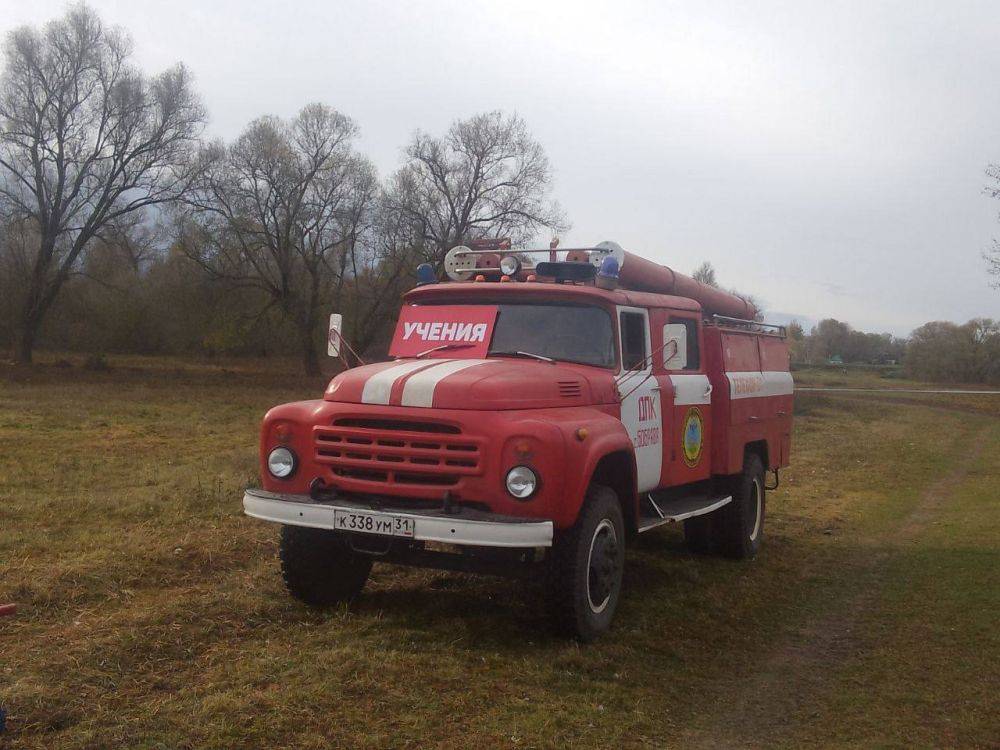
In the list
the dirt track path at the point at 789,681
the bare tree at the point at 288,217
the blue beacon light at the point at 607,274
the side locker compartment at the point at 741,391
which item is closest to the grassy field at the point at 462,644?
the dirt track path at the point at 789,681

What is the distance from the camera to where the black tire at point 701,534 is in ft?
28.1

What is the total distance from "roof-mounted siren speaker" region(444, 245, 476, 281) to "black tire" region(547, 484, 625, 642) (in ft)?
8.22

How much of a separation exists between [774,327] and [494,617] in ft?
17.9

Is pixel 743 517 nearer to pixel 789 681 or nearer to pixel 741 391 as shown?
pixel 741 391

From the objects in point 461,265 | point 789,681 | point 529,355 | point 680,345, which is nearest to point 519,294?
point 529,355

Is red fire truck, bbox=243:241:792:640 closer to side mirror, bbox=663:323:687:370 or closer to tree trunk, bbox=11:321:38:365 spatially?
side mirror, bbox=663:323:687:370

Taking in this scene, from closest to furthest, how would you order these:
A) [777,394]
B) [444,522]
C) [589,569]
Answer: [444,522] < [589,569] < [777,394]

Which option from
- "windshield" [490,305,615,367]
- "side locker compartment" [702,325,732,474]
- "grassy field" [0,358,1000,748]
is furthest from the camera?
"side locker compartment" [702,325,732,474]

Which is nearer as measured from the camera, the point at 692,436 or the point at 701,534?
the point at 692,436

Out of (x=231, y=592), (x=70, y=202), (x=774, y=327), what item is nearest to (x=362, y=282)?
(x=70, y=202)

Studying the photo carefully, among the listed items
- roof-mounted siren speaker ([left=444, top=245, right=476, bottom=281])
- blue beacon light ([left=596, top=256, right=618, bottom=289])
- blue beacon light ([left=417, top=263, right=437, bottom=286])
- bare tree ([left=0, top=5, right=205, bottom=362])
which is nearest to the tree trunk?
bare tree ([left=0, top=5, right=205, bottom=362])

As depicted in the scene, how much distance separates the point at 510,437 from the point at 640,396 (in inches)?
73.1

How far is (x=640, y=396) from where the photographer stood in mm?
6727

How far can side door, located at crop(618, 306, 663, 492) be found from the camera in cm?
654
